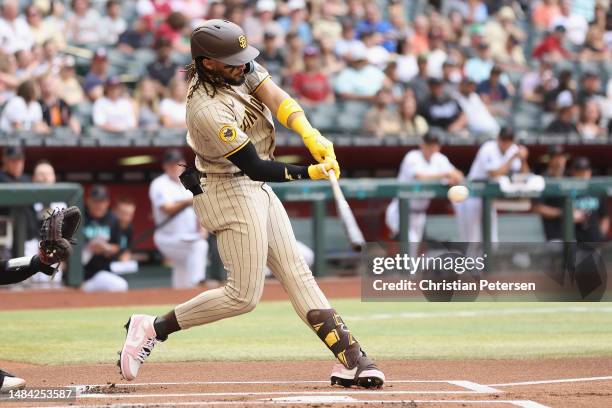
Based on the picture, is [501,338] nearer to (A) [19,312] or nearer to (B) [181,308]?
(B) [181,308]

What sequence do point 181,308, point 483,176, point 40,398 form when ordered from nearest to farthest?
1. point 40,398
2. point 181,308
3. point 483,176

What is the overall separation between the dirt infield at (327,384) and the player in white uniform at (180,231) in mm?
5671

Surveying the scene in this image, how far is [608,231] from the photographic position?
15727 millimetres

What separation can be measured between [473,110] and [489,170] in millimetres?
2158

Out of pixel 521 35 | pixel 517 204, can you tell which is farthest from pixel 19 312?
pixel 521 35

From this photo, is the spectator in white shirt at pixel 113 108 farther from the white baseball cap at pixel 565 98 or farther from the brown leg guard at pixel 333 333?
the brown leg guard at pixel 333 333

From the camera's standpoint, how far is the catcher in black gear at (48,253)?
5496mm

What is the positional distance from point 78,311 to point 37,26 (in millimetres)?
5026

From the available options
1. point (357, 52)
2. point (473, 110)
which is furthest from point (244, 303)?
point (357, 52)

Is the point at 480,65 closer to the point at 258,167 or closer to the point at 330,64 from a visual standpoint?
the point at 330,64

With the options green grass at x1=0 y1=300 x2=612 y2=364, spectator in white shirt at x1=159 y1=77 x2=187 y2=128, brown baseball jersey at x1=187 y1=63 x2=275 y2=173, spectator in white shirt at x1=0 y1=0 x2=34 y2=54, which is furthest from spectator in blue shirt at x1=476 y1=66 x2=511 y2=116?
brown baseball jersey at x1=187 y1=63 x2=275 y2=173

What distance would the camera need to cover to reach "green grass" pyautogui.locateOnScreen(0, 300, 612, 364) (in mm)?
7426

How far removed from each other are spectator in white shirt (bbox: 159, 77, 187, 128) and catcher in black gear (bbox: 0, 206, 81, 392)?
8.08 metres

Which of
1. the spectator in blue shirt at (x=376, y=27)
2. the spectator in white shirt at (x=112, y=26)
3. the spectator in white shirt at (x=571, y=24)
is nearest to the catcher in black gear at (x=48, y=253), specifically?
the spectator in white shirt at (x=112, y=26)
